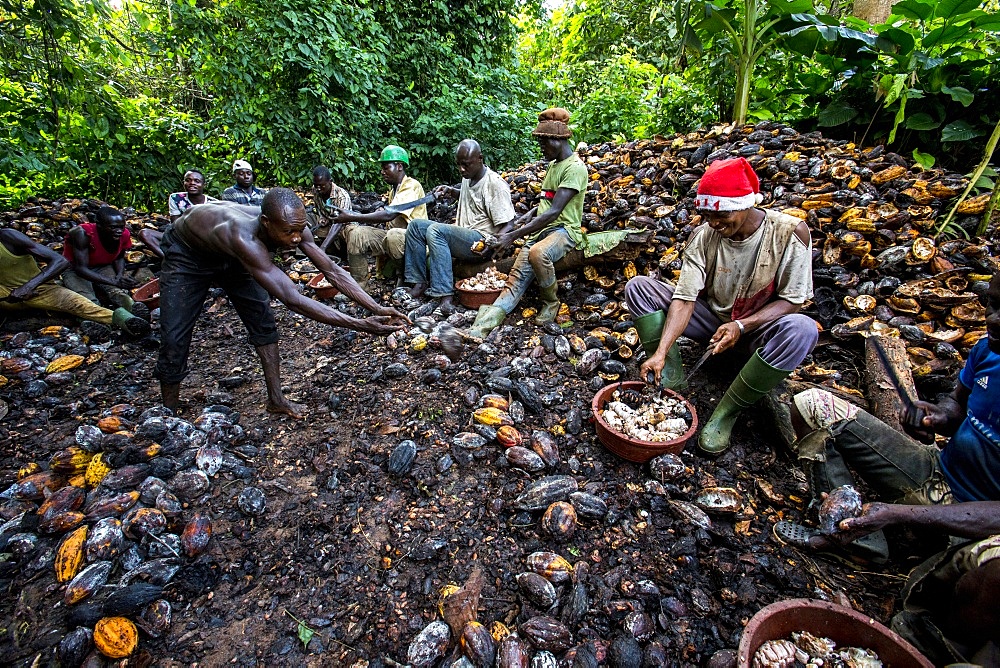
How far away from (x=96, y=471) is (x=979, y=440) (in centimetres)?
411

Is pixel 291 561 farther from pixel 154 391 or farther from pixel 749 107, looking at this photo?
pixel 749 107

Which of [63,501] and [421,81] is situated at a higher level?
[421,81]

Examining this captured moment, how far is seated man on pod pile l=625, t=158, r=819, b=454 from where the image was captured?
89.0 inches

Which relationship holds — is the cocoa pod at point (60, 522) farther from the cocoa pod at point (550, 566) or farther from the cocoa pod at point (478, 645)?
the cocoa pod at point (550, 566)

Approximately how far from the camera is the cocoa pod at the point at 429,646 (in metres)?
1.62

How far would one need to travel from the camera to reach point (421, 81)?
8.49 m

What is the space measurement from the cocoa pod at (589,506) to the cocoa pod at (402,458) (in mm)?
899

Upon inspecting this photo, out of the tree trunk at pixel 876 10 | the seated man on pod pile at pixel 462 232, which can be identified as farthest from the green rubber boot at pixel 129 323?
the tree trunk at pixel 876 10

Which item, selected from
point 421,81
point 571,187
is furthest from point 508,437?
point 421,81

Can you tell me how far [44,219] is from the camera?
5770 millimetres

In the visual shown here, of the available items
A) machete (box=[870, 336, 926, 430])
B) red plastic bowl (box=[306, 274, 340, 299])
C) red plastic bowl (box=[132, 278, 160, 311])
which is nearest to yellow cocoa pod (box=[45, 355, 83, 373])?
red plastic bowl (box=[132, 278, 160, 311])

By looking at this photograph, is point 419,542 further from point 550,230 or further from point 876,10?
point 876,10

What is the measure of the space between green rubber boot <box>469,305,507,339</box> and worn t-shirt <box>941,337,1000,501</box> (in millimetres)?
2892

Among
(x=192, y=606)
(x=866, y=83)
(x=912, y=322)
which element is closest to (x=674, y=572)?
(x=192, y=606)
